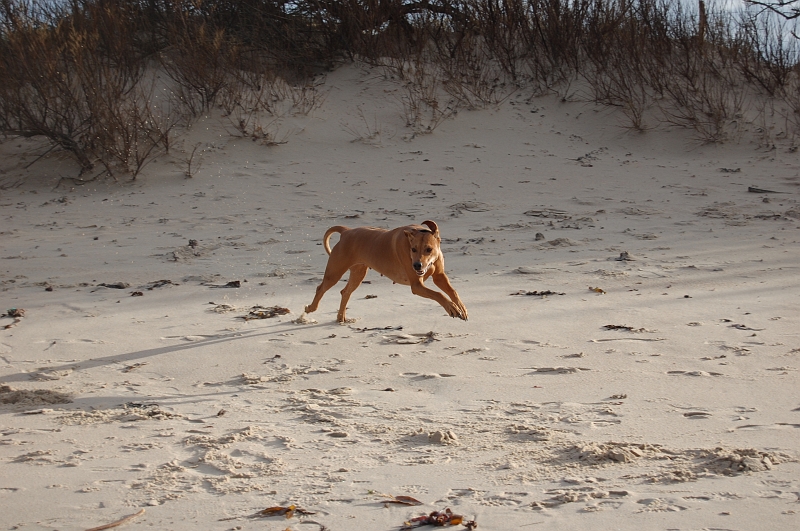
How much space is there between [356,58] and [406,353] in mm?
12254

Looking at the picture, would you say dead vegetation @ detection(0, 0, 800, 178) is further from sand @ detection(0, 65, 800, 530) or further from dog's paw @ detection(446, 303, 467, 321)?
dog's paw @ detection(446, 303, 467, 321)

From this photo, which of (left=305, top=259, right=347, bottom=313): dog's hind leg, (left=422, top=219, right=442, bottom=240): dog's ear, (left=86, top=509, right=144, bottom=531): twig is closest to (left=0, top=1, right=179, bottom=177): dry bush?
(left=305, top=259, right=347, bottom=313): dog's hind leg

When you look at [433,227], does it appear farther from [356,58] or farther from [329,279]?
[356,58]

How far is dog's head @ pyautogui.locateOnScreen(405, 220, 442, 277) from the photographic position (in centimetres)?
570

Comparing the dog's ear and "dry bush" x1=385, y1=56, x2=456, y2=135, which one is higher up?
"dry bush" x1=385, y1=56, x2=456, y2=135

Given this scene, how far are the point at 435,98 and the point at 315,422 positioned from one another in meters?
11.7

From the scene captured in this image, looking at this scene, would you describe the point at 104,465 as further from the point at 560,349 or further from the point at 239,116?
the point at 239,116

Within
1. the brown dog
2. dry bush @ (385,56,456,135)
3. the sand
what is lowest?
the sand

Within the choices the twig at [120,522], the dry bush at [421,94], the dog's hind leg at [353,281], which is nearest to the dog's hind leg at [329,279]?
the dog's hind leg at [353,281]

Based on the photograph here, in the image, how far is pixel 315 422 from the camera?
13.5 feet

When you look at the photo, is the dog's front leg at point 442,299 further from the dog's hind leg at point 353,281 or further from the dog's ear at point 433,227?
the dog's hind leg at point 353,281

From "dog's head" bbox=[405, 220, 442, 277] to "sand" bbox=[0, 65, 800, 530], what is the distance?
1.76 feet

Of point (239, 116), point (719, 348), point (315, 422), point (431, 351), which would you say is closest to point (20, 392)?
point (315, 422)

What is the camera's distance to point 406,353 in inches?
214
